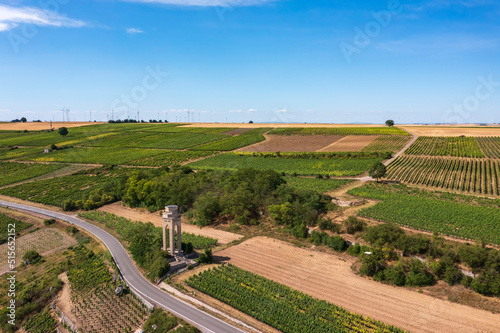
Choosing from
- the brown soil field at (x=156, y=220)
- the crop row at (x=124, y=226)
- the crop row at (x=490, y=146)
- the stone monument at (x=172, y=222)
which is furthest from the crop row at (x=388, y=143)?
the stone monument at (x=172, y=222)

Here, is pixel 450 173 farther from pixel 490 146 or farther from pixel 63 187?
pixel 63 187

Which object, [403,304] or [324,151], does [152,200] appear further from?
[324,151]

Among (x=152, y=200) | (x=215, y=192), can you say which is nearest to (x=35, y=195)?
(x=152, y=200)

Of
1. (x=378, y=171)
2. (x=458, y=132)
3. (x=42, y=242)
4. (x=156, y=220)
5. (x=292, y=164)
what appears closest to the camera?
(x=42, y=242)

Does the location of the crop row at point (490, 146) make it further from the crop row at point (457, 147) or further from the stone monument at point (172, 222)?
the stone monument at point (172, 222)

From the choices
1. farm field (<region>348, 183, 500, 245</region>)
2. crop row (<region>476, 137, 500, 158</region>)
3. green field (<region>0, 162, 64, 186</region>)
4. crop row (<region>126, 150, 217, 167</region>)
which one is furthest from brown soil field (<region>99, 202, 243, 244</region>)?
crop row (<region>476, 137, 500, 158</region>)

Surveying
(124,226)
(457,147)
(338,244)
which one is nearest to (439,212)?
(338,244)

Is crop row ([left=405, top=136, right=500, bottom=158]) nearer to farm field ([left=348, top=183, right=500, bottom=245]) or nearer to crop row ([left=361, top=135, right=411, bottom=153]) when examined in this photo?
crop row ([left=361, top=135, right=411, bottom=153])
